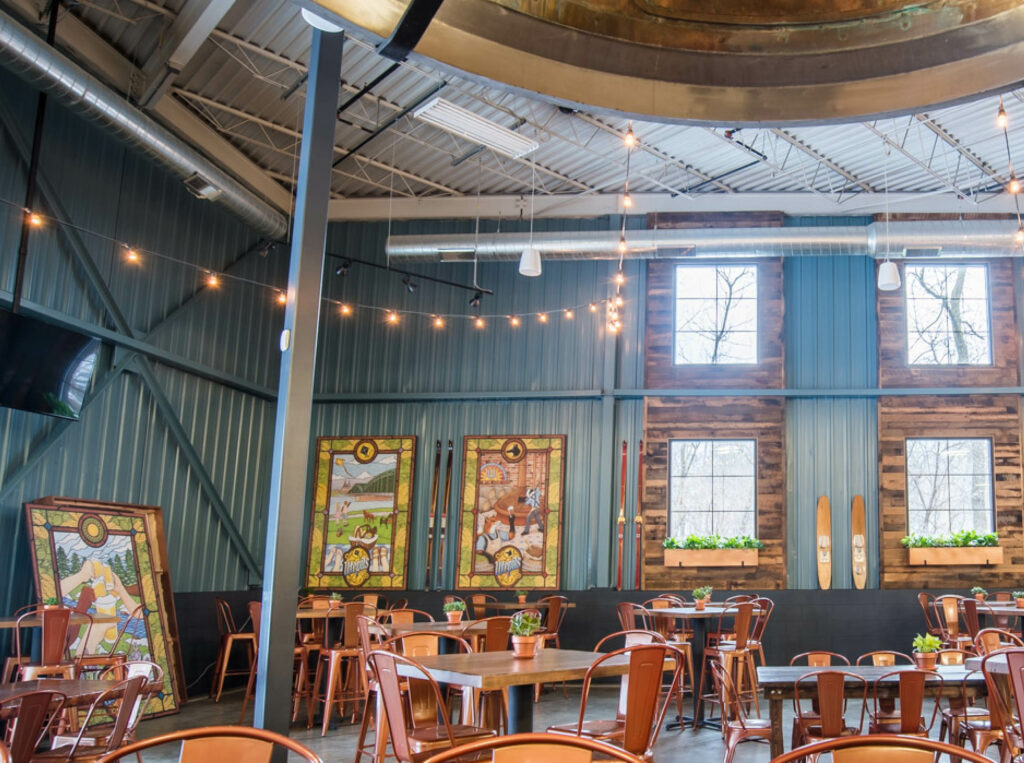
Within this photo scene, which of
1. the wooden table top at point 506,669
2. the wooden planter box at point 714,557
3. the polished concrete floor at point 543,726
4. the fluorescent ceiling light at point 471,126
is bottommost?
the polished concrete floor at point 543,726

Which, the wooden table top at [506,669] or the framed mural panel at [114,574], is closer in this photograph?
the wooden table top at [506,669]

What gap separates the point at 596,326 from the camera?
12961 mm

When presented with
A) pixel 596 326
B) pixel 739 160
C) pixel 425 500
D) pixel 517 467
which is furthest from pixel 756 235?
pixel 425 500

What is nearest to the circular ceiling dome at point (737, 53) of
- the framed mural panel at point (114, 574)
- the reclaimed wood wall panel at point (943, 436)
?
the framed mural panel at point (114, 574)

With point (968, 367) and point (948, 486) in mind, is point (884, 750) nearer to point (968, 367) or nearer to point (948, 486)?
point (948, 486)

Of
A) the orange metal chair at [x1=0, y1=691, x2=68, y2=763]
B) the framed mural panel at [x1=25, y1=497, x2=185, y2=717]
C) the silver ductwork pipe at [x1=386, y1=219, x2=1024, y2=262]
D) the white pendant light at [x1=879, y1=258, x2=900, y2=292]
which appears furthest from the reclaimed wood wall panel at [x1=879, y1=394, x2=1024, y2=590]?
the orange metal chair at [x1=0, y1=691, x2=68, y2=763]

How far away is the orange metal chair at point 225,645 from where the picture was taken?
980 centimetres

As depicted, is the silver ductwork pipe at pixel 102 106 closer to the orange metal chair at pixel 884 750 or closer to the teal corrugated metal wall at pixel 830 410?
the teal corrugated metal wall at pixel 830 410

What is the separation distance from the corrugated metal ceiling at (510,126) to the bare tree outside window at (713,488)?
3452 mm

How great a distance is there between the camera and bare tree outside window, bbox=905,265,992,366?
40.3ft

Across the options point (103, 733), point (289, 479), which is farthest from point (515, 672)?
point (103, 733)

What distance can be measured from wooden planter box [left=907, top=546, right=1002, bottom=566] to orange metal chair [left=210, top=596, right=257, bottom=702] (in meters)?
8.04

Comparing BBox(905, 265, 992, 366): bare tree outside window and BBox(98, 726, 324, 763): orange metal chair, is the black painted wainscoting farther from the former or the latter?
BBox(98, 726, 324, 763): orange metal chair

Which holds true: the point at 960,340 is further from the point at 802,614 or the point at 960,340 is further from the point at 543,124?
the point at 543,124
